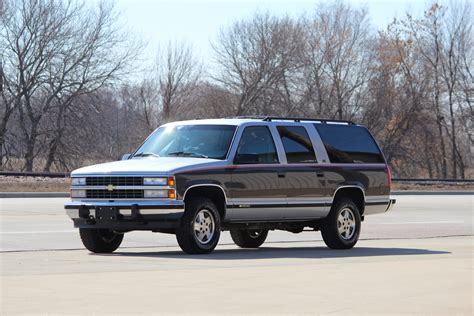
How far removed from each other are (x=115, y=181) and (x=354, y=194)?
4.43 metres

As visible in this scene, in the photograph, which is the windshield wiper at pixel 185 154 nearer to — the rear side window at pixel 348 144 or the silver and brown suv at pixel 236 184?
the silver and brown suv at pixel 236 184

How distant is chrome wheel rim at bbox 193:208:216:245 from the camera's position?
1592 centimetres

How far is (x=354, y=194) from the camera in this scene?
18484mm

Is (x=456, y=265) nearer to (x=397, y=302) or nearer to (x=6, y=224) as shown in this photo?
(x=397, y=302)

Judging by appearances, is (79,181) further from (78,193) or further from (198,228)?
(198,228)

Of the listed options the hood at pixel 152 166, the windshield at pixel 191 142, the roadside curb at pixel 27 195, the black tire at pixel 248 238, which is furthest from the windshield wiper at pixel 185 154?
the roadside curb at pixel 27 195

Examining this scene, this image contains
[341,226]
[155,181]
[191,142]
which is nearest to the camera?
[155,181]

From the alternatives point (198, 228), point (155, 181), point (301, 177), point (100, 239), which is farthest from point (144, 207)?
point (301, 177)

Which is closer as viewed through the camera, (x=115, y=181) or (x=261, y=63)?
(x=115, y=181)

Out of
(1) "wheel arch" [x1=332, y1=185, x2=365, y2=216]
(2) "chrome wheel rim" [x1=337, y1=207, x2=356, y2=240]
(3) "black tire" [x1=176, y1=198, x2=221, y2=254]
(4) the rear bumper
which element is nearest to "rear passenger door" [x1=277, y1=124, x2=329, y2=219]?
(2) "chrome wheel rim" [x1=337, y1=207, x2=356, y2=240]

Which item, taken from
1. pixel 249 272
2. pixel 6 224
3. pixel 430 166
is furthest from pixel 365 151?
pixel 430 166

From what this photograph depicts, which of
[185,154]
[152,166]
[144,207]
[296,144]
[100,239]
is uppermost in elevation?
[296,144]

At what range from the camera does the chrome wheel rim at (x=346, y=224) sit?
17953mm

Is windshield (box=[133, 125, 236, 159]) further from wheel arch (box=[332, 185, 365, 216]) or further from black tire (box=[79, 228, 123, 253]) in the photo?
wheel arch (box=[332, 185, 365, 216])
